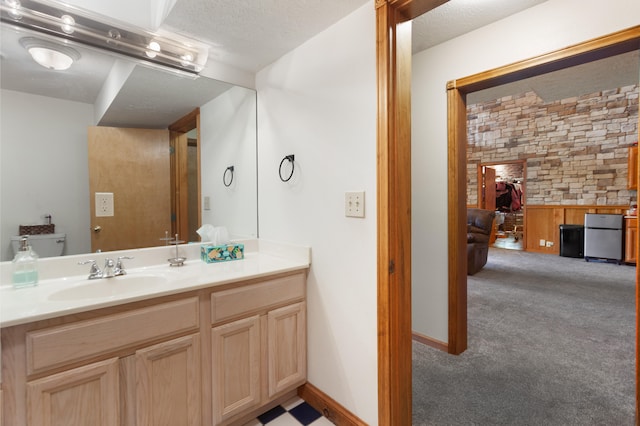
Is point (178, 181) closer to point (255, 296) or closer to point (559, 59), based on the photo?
point (255, 296)

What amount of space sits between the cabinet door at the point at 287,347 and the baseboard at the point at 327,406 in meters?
0.08

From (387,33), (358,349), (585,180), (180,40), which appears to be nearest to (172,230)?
(180,40)

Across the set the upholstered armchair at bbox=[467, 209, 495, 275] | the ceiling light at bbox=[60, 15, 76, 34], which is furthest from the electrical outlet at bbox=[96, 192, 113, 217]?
the upholstered armchair at bbox=[467, 209, 495, 275]

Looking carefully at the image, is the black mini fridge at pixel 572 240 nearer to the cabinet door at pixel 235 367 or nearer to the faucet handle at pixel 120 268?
the cabinet door at pixel 235 367

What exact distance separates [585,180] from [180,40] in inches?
294

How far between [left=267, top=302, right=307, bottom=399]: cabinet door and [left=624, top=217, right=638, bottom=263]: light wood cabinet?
20.6 feet

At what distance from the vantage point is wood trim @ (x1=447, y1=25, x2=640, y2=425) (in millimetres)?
1592

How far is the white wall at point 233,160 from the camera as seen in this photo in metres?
2.15

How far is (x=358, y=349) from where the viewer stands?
1.55 m

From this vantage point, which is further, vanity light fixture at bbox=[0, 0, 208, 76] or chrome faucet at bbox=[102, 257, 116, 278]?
chrome faucet at bbox=[102, 257, 116, 278]

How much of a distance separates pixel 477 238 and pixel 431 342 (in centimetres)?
299

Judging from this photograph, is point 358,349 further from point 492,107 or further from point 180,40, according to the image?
point 492,107

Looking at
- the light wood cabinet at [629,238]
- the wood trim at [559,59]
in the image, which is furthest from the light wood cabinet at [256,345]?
the light wood cabinet at [629,238]

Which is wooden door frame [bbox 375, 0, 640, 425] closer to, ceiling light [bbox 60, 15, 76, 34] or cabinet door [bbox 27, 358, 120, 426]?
cabinet door [bbox 27, 358, 120, 426]
